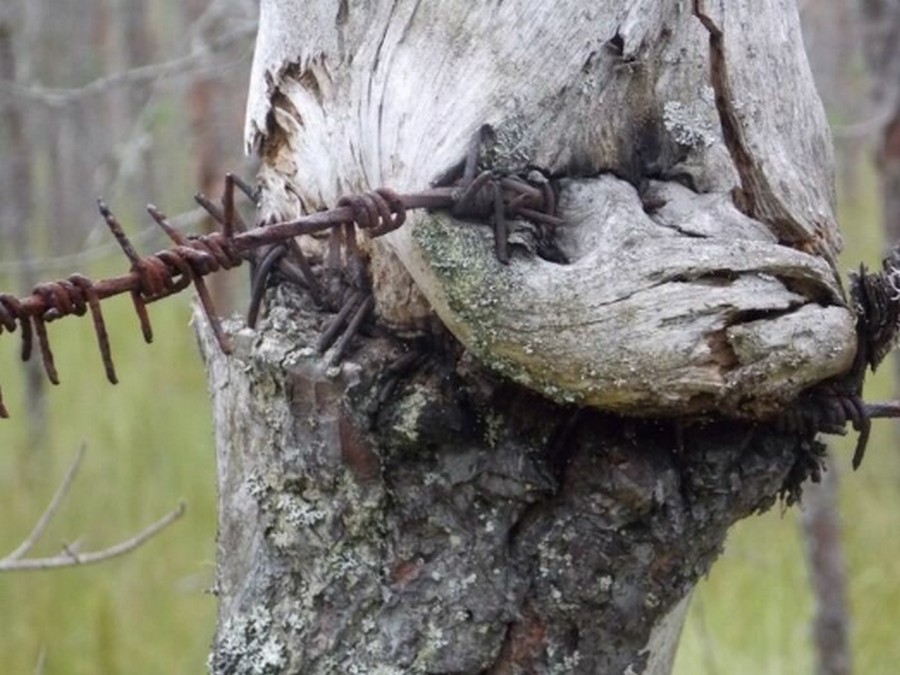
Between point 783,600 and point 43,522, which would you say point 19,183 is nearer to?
point 783,600

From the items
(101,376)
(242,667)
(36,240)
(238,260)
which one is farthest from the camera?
(36,240)

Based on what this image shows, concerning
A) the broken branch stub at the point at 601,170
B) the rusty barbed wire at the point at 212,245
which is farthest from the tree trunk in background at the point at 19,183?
the rusty barbed wire at the point at 212,245

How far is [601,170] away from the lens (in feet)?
3.95

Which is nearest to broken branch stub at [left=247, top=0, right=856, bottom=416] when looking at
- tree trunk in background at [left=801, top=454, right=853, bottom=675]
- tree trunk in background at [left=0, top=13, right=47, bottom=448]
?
tree trunk in background at [left=801, top=454, right=853, bottom=675]

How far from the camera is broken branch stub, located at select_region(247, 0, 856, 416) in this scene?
1.08 m

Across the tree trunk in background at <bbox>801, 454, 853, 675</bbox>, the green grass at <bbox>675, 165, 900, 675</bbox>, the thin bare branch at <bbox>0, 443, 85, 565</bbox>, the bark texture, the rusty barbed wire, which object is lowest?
the green grass at <bbox>675, 165, 900, 675</bbox>

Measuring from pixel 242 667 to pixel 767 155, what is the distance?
710mm

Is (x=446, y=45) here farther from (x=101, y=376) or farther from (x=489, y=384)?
(x=101, y=376)

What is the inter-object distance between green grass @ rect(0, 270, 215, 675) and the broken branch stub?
1156 mm

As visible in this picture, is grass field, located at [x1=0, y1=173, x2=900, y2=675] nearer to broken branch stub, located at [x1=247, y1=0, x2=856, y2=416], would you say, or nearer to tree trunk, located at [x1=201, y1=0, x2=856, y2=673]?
tree trunk, located at [x1=201, y1=0, x2=856, y2=673]

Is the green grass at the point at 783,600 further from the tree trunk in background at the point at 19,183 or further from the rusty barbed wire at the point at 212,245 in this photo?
the tree trunk in background at the point at 19,183

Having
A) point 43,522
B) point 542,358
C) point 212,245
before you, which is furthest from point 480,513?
point 43,522

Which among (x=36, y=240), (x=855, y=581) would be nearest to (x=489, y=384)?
(x=855, y=581)

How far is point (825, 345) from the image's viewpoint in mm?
1103
